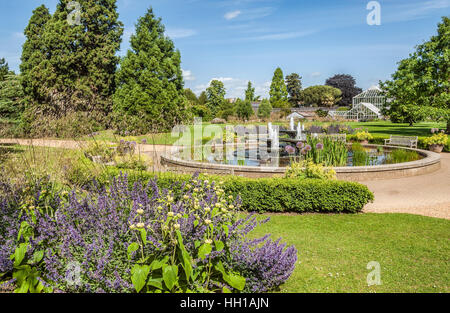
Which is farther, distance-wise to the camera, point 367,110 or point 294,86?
point 294,86

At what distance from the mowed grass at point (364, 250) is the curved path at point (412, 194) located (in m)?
0.65

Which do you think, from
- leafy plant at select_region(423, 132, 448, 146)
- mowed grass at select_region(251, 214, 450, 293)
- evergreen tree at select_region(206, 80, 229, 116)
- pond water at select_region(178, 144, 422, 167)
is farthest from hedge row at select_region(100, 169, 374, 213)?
evergreen tree at select_region(206, 80, 229, 116)

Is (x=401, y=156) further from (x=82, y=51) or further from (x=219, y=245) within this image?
(x=82, y=51)

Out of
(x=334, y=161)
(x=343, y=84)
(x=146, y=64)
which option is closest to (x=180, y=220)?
(x=334, y=161)

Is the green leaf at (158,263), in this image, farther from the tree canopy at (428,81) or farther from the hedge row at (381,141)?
the tree canopy at (428,81)

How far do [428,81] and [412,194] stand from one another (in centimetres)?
1702

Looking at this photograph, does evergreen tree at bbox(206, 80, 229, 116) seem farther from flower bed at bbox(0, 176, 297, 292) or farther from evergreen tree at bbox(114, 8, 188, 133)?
flower bed at bbox(0, 176, 297, 292)

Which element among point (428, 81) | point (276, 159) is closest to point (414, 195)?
point (276, 159)

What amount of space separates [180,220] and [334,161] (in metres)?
7.00

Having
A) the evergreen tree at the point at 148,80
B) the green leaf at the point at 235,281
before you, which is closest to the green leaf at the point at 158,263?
the green leaf at the point at 235,281

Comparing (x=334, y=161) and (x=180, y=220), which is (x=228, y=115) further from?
(x=180, y=220)

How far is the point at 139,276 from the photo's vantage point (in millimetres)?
2205

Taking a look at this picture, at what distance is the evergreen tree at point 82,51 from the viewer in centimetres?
2194
